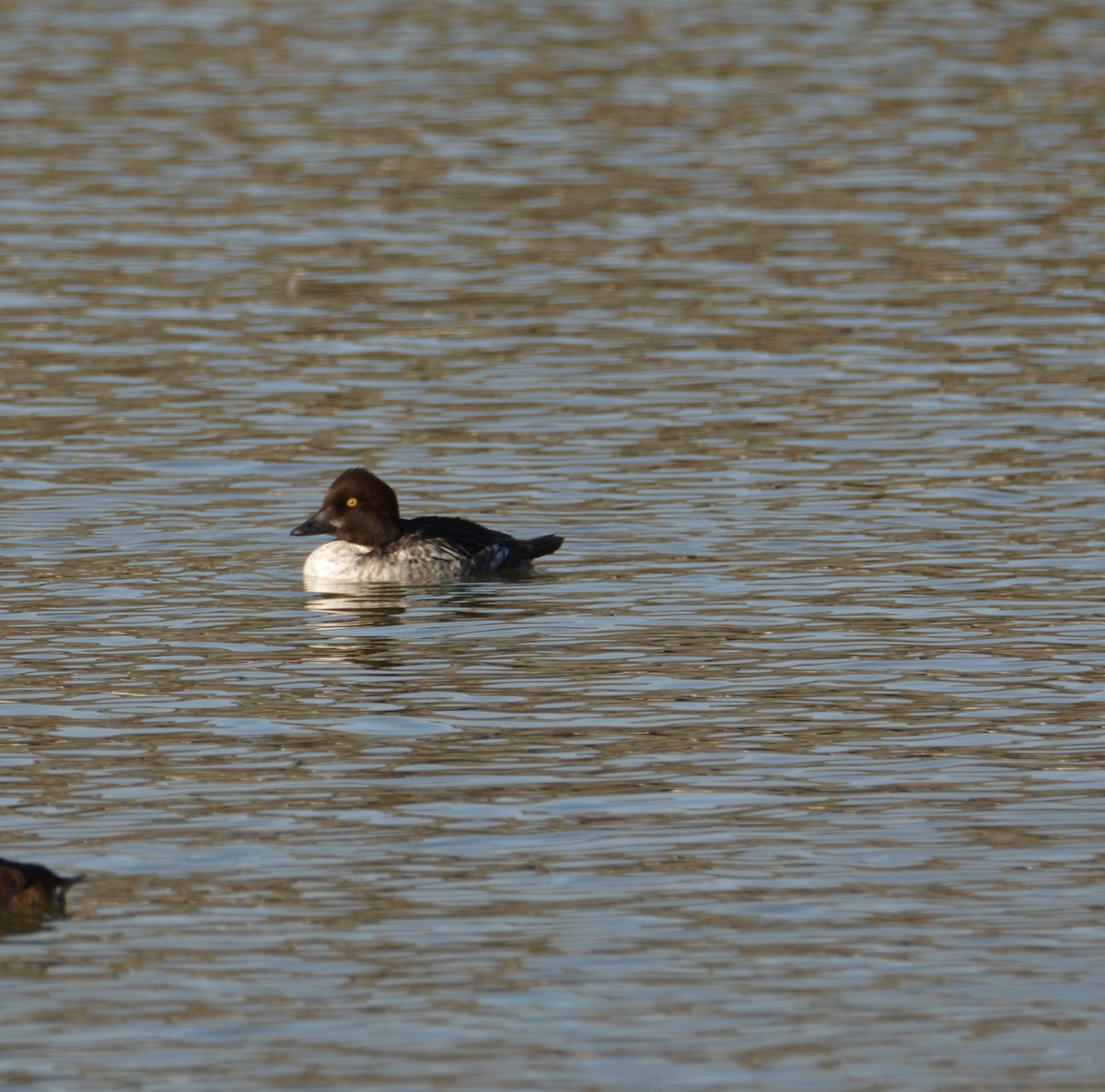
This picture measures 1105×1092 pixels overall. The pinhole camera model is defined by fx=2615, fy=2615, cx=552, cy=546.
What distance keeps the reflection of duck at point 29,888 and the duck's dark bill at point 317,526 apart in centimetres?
777

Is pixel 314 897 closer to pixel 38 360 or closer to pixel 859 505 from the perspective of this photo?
pixel 859 505

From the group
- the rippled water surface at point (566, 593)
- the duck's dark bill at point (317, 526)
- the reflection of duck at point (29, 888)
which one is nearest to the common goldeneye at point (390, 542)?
the duck's dark bill at point (317, 526)

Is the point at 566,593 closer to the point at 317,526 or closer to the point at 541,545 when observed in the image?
the point at 541,545

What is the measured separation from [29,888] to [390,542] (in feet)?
26.2

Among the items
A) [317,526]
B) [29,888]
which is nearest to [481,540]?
[317,526]

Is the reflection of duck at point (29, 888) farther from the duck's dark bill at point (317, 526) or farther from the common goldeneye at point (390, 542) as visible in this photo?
the duck's dark bill at point (317, 526)

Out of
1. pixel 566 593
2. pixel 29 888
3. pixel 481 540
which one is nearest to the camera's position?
pixel 29 888

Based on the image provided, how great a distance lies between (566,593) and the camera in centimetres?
1720

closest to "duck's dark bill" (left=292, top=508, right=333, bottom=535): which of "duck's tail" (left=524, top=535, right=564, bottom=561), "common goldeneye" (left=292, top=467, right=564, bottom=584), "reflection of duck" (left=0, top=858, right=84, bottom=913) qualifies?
"common goldeneye" (left=292, top=467, right=564, bottom=584)

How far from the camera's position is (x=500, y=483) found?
20.5 meters

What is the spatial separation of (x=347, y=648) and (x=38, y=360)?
1027cm

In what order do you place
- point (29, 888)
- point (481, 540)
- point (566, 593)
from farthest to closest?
1. point (481, 540)
2. point (566, 593)
3. point (29, 888)

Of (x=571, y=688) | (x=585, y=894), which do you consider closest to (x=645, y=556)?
(x=571, y=688)

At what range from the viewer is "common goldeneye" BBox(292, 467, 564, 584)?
704 inches
